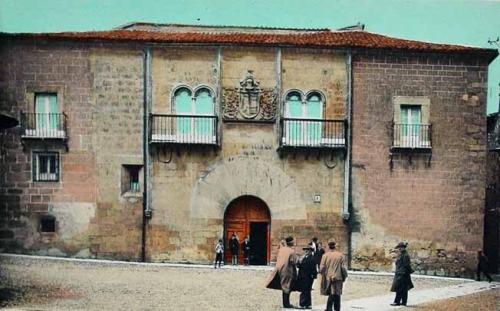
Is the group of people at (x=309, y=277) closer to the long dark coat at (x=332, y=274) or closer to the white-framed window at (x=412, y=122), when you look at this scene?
the long dark coat at (x=332, y=274)

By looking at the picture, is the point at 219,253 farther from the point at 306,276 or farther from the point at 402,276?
the point at 402,276

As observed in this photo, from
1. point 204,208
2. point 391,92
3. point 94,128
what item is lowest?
point 204,208

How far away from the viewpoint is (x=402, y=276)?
778 centimetres

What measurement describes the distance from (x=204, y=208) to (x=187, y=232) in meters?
0.45

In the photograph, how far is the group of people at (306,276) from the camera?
7.13m

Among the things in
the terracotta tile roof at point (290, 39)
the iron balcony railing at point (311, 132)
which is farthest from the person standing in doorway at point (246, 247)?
the terracotta tile roof at point (290, 39)

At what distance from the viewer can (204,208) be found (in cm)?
1031

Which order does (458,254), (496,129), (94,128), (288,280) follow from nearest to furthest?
(288,280), (94,128), (496,129), (458,254)

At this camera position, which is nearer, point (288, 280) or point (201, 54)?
point (288, 280)

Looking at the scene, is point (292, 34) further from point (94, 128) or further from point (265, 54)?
point (94, 128)

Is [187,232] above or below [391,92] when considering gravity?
below

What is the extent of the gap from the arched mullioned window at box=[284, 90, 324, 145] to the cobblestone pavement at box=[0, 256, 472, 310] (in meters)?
2.30

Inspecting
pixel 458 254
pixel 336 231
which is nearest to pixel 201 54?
pixel 336 231

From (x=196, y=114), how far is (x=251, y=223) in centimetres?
192
